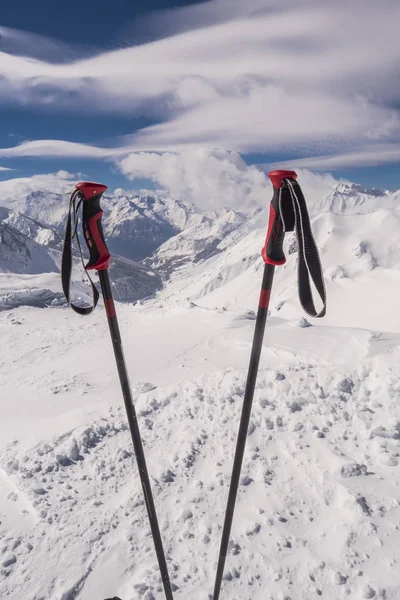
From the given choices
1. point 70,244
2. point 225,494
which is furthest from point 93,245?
point 225,494

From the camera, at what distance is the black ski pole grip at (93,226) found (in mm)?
3188

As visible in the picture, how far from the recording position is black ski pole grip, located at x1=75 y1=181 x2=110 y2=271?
125 inches

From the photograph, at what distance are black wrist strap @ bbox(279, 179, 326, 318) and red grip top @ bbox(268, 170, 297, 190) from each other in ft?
0.12

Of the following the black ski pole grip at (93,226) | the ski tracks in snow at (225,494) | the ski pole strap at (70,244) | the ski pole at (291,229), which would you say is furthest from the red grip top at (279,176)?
the ski tracks in snow at (225,494)

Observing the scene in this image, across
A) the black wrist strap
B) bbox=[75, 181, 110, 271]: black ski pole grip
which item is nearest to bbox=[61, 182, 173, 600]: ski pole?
bbox=[75, 181, 110, 271]: black ski pole grip

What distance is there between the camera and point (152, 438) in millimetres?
9125

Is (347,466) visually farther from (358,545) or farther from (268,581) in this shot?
(268,581)

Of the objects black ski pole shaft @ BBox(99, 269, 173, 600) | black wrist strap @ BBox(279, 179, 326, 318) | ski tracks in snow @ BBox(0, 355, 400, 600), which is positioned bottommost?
ski tracks in snow @ BBox(0, 355, 400, 600)

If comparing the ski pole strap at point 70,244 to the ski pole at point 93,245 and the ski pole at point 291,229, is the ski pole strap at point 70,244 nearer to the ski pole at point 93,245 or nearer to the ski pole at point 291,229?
the ski pole at point 93,245

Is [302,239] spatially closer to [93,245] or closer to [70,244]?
[93,245]

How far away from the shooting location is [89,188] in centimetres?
311

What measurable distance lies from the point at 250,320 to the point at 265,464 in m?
12.8

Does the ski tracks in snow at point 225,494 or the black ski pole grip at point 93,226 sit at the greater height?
the black ski pole grip at point 93,226

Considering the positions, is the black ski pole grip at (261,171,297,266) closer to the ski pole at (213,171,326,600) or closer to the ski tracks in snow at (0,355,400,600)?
the ski pole at (213,171,326,600)
